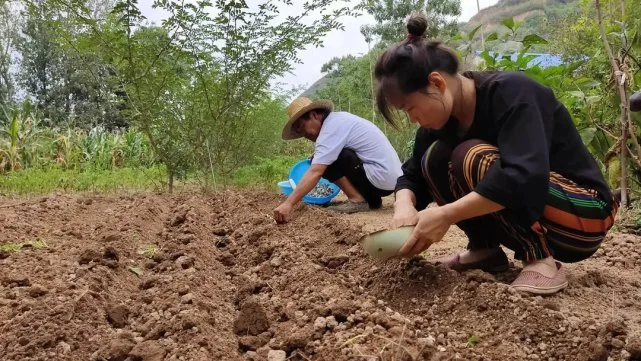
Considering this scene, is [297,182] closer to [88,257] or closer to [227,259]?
[227,259]

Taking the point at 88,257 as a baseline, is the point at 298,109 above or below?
above

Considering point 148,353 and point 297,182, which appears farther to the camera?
point 297,182

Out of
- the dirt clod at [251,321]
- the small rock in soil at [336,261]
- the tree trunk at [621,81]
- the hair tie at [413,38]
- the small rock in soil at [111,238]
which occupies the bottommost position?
the small rock in soil at [336,261]

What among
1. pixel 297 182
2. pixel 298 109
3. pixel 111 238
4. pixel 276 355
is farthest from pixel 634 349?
pixel 297 182

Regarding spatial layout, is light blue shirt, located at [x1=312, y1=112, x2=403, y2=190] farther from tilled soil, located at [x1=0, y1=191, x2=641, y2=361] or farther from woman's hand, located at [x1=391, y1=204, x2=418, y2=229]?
woman's hand, located at [x1=391, y1=204, x2=418, y2=229]

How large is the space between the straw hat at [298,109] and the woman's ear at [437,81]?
2.68 metres

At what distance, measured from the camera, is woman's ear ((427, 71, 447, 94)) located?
2.09 m

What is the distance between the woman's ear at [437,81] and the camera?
2.09m

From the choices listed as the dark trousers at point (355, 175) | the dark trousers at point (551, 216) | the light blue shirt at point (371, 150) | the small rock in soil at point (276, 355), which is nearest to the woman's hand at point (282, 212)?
the light blue shirt at point (371, 150)

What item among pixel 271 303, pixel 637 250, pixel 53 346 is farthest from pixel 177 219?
pixel 637 250

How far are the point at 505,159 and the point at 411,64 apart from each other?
16.6 inches

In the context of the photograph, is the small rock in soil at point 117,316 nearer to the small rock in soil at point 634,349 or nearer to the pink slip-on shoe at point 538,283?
the pink slip-on shoe at point 538,283

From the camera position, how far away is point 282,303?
7.23 feet

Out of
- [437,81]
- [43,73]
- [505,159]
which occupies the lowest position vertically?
[505,159]
